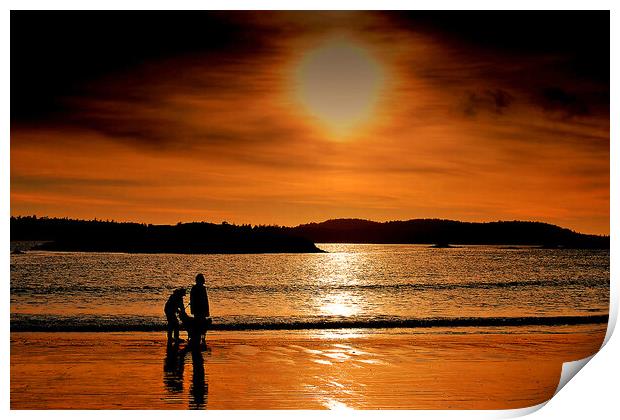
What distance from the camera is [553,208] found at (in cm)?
919

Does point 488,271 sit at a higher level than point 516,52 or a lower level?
lower

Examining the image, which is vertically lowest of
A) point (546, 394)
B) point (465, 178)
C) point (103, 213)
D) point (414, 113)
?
point (546, 394)

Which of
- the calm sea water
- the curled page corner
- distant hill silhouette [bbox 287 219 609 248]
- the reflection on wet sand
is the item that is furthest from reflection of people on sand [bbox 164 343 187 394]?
distant hill silhouette [bbox 287 219 609 248]

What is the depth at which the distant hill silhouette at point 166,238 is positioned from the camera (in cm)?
998

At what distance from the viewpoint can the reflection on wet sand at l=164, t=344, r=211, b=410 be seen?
5.54 meters

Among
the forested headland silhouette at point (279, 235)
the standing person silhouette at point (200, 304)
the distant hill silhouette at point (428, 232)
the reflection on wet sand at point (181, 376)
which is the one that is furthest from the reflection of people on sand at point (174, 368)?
the distant hill silhouette at point (428, 232)

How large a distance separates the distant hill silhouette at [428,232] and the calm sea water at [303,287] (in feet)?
2.56

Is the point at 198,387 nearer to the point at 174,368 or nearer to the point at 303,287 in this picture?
the point at 174,368

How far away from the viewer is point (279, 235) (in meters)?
12.2

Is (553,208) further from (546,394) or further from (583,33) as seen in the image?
(546,394)

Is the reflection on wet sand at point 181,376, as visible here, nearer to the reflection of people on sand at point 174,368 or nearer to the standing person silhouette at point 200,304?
the reflection of people on sand at point 174,368

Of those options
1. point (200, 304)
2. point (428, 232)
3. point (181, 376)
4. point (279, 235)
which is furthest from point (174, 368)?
point (279, 235)

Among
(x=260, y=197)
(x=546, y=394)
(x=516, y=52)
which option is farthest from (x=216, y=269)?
(x=546, y=394)

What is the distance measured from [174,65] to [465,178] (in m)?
4.02
